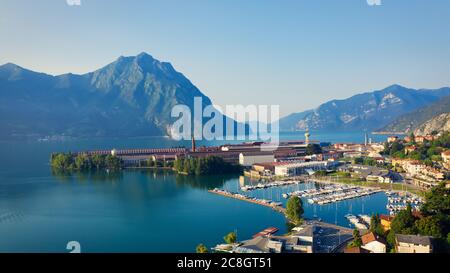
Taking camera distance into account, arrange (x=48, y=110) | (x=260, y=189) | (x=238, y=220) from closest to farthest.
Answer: (x=238, y=220), (x=260, y=189), (x=48, y=110)

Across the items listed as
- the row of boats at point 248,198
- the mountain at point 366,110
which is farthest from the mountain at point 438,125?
the mountain at point 366,110

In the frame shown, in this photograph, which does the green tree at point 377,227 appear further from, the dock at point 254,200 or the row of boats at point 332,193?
the row of boats at point 332,193

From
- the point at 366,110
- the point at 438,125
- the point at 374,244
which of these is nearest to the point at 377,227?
the point at 374,244

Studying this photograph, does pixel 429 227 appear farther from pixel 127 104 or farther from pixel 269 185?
pixel 127 104
